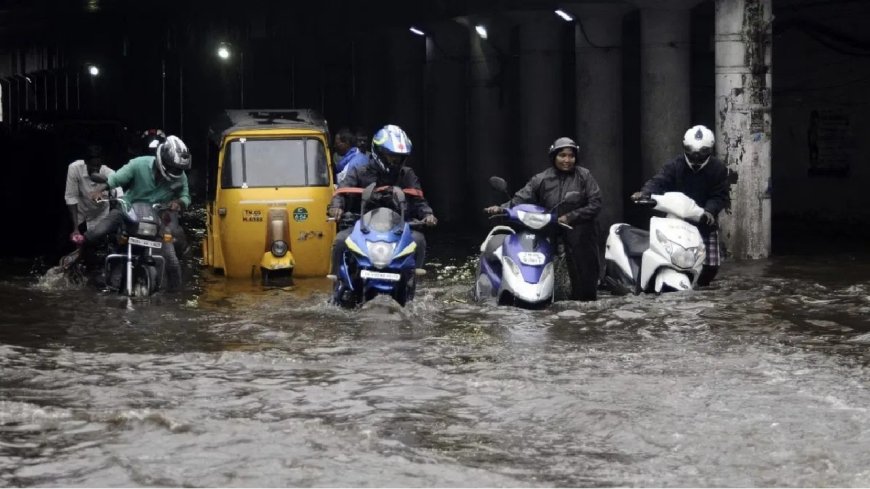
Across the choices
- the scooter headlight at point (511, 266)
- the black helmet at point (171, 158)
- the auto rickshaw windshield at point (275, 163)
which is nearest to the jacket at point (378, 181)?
the scooter headlight at point (511, 266)

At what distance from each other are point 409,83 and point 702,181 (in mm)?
19970

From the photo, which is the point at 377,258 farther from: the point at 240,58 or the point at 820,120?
the point at 240,58

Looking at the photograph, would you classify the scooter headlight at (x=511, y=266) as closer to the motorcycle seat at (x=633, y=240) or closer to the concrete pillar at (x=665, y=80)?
the motorcycle seat at (x=633, y=240)

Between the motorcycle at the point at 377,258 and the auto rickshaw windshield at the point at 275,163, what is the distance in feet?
15.4

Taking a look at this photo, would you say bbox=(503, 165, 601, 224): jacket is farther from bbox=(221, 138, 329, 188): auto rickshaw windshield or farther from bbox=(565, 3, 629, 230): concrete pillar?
bbox=(565, 3, 629, 230): concrete pillar

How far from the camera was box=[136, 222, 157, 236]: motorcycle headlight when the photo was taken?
14.1 meters

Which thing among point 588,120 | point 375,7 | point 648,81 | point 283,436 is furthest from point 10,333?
point 375,7

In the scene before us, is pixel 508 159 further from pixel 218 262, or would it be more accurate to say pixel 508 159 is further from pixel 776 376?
pixel 776 376

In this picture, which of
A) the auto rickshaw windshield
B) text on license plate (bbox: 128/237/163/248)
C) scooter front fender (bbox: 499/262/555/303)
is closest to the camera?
scooter front fender (bbox: 499/262/555/303)

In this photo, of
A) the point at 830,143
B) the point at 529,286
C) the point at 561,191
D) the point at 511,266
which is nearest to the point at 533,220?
the point at 511,266

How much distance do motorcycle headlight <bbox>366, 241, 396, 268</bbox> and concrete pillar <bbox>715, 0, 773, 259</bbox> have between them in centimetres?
728

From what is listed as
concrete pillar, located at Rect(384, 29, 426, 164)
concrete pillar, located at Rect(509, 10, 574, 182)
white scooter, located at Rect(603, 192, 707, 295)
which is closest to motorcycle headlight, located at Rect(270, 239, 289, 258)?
white scooter, located at Rect(603, 192, 707, 295)

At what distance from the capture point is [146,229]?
1408 cm

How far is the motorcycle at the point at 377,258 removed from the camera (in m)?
12.5
